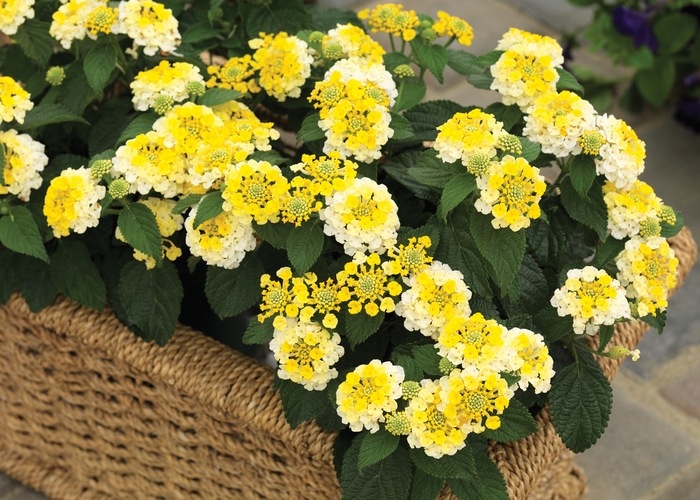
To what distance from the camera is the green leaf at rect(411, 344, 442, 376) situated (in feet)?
3.43

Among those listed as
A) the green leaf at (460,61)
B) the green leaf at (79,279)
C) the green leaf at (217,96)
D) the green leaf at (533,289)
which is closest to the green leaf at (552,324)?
the green leaf at (533,289)

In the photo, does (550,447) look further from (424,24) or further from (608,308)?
(424,24)

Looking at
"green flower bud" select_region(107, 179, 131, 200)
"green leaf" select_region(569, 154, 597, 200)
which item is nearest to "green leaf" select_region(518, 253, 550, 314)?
"green leaf" select_region(569, 154, 597, 200)

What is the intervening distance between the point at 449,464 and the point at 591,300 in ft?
0.92

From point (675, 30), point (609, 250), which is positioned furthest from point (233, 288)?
point (675, 30)

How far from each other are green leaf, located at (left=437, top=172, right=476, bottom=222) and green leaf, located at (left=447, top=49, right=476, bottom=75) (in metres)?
0.38

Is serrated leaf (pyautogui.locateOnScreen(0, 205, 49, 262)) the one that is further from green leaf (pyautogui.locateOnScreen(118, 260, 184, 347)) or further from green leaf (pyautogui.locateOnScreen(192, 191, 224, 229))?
green leaf (pyautogui.locateOnScreen(192, 191, 224, 229))

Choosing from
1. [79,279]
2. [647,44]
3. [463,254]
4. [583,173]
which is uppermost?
[583,173]

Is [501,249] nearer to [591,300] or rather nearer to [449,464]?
[591,300]

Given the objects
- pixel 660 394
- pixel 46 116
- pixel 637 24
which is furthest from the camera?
pixel 637 24

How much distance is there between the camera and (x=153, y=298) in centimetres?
129

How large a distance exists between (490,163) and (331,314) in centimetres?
28

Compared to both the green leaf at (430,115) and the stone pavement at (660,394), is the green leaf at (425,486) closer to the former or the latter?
the green leaf at (430,115)

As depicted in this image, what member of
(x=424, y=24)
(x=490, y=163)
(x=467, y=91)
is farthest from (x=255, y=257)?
(x=467, y=91)
